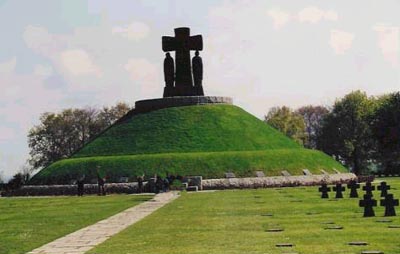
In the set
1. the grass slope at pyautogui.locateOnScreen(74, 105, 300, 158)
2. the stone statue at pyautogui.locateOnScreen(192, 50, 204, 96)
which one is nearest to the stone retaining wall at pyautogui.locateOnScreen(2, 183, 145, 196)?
the grass slope at pyautogui.locateOnScreen(74, 105, 300, 158)

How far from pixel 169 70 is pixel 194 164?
66.3 ft

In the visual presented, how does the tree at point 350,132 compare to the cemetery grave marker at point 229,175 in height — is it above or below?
above

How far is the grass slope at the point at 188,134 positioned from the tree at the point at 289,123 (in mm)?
45219

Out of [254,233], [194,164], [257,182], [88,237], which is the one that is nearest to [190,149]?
[194,164]

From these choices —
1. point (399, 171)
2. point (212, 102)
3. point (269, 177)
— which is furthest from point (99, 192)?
point (399, 171)

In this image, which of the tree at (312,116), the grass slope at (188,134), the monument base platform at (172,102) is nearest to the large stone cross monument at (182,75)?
the monument base platform at (172,102)

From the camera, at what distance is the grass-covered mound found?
7688cm

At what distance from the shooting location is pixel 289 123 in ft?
471

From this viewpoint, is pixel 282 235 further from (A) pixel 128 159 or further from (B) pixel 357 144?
(B) pixel 357 144

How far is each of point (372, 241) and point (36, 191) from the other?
6232 cm

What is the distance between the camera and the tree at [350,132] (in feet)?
422

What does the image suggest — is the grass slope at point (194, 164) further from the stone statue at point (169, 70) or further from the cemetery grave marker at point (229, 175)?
the stone statue at point (169, 70)

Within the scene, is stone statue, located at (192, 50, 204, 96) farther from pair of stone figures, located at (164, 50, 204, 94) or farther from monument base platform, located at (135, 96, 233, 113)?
monument base platform, located at (135, 96, 233, 113)

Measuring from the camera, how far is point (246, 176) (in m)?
74.2
